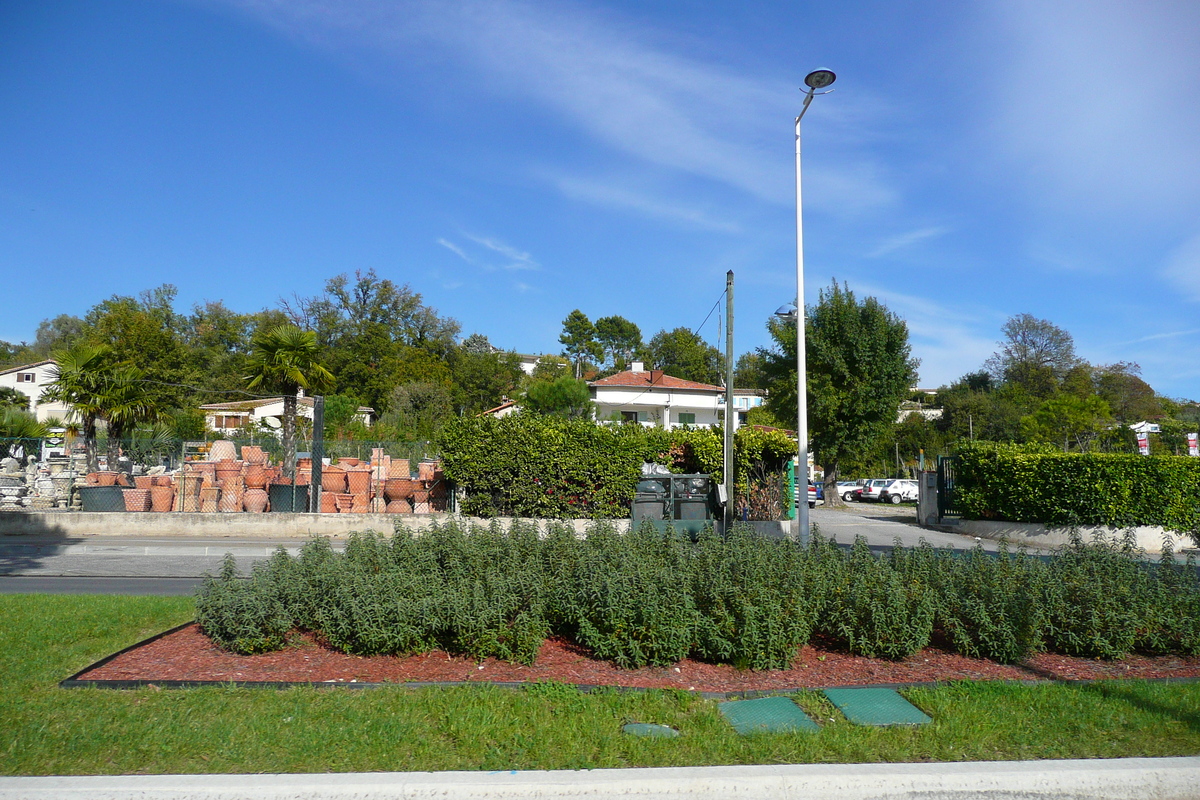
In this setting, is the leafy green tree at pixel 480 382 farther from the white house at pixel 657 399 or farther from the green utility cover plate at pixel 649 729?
the green utility cover plate at pixel 649 729

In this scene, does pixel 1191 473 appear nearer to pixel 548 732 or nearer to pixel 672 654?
pixel 672 654

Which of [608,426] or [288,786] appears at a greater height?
[608,426]

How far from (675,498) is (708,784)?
40.7ft

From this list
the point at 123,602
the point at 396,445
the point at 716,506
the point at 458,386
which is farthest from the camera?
the point at 458,386

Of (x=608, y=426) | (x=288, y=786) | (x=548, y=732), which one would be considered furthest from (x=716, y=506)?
(x=288, y=786)

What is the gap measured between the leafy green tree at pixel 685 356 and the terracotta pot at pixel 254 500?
6325cm

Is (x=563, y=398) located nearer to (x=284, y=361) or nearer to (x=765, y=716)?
(x=284, y=361)

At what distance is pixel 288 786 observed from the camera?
3.99m

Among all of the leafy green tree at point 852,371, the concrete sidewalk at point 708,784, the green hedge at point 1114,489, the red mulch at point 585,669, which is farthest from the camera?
the leafy green tree at point 852,371

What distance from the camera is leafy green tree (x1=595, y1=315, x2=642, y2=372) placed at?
92.1 metres

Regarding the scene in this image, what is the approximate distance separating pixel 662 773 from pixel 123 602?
7.14 metres

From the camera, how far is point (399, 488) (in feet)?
63.1

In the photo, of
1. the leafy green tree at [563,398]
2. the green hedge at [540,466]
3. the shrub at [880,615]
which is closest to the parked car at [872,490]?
the leafy green tree at [563,398]

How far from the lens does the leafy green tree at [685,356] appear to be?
269ft
